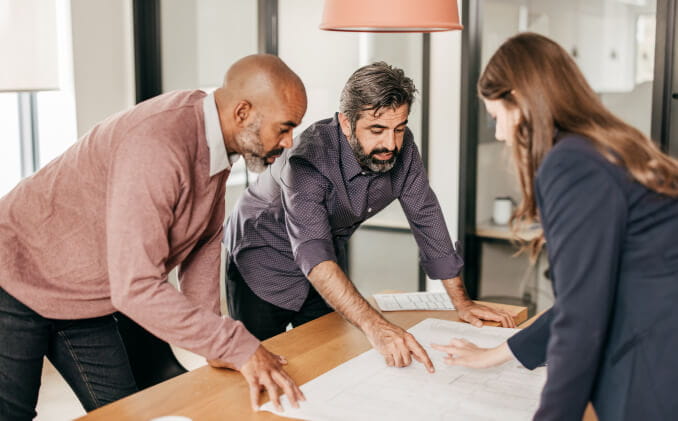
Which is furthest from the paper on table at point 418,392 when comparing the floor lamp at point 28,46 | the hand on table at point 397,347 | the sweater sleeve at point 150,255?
the floor lamp at point 28,46

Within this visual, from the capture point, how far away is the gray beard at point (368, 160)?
83.0 inches

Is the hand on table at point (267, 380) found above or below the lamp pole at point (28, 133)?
below

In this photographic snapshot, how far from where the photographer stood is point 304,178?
2086mm

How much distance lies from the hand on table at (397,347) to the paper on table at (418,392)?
0.8 inches

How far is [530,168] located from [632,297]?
0.26 metres

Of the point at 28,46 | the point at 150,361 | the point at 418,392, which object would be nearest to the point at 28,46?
the point at 28,46

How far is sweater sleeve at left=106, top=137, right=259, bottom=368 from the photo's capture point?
1.41 m

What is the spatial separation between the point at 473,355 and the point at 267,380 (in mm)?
453

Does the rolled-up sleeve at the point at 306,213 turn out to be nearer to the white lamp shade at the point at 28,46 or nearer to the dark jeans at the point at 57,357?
the dark jeans at the point at 57,357

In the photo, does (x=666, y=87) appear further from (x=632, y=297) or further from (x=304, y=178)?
(x=632, y=297)

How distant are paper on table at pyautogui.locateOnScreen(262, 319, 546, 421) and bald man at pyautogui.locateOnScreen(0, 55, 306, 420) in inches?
3.2

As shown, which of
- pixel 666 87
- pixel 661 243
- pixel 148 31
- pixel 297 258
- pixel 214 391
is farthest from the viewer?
pixel 148 31

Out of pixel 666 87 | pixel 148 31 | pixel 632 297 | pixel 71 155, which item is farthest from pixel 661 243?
pixel 148 31

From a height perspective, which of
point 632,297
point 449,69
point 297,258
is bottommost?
point 297,258
